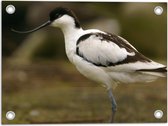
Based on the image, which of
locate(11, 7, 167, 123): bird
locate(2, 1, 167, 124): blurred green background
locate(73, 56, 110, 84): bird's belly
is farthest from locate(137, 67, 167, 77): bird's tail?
locate(2, 1, 167, 124): blurred green background

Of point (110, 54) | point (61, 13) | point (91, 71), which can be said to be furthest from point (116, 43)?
point (61, 13)

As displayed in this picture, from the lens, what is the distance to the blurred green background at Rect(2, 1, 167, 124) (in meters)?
6.14

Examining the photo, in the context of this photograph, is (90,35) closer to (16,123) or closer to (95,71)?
(95,71)

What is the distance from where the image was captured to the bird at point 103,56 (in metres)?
5.72

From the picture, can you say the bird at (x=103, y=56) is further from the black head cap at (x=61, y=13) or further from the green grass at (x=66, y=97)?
the green grass at (x=66, y=97)

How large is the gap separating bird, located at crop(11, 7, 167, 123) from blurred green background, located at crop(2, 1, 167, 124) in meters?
0.26

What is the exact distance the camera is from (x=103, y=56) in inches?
226

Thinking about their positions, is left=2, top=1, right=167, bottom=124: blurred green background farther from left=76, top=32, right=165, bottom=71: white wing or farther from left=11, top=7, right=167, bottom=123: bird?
left=76, top=32, right=165, bottom=71: white wing

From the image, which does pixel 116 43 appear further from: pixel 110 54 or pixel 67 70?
pixel 67 70

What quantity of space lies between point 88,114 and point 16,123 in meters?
0.48

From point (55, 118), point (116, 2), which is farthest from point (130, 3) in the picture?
point (55, 118)

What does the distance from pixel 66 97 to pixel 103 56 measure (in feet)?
2.66

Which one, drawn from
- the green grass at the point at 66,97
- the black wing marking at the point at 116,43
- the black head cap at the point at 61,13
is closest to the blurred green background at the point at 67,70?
the green grass at the point at 66,97

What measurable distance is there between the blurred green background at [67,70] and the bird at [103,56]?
10.2 inches
